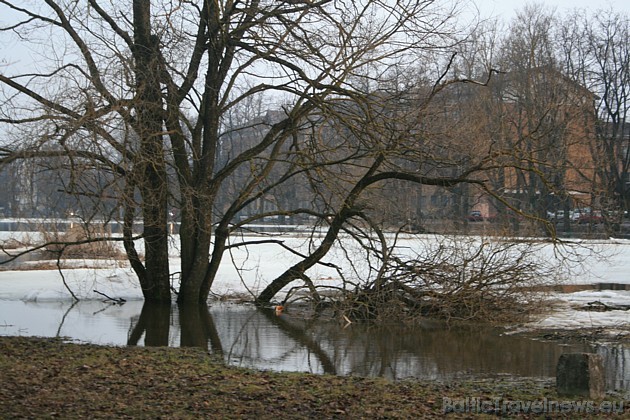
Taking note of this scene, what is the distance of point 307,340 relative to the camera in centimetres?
1390

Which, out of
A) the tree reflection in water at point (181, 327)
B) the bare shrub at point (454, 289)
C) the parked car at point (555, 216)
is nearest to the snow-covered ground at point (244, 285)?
the bare shrub at point (454, 289)

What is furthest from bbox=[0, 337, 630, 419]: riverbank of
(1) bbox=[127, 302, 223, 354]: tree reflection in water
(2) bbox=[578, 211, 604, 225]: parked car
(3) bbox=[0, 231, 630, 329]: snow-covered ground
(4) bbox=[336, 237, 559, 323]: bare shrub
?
(2) bbox=[578, 211, 604, 225]: parked car

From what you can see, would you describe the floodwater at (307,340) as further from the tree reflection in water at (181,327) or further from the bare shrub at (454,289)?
the bare shrub at (454,289)

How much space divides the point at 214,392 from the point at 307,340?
18.7 feet

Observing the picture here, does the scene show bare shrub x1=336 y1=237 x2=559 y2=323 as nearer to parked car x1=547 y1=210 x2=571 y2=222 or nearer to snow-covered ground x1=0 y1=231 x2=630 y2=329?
snow-covered ground x1=0 y1=231 x2=630 y2=329

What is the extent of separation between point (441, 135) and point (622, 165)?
4089 centimetres

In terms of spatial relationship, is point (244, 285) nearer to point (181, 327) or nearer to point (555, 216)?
point (181, 327)

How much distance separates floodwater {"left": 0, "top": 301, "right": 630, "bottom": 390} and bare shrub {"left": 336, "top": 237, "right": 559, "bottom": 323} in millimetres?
423

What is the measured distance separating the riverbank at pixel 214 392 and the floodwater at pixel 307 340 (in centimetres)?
128

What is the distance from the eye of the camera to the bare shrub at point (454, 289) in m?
15.8

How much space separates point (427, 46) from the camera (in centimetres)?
1559

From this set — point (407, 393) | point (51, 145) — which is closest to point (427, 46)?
point (51, 145)

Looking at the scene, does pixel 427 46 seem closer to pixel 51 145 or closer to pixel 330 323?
pixel 330 323

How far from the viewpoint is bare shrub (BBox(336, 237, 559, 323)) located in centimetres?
1584
